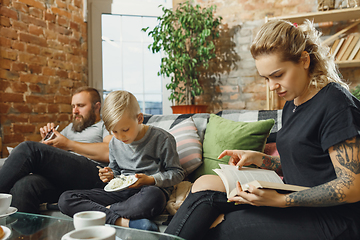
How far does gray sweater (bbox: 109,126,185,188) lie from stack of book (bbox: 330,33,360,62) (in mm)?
1941

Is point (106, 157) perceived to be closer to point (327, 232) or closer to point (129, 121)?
point (129, 121)

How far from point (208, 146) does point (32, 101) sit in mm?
1694

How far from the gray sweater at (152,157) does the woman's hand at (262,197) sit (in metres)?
0.52

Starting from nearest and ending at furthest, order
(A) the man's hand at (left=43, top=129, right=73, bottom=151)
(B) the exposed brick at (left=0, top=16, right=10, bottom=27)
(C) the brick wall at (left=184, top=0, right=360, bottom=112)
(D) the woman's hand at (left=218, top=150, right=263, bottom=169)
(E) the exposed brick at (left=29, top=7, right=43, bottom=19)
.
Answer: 1. (D) the woman's hand at (left=218, top=150, right=263, bottom=169)
2. (A) the man's hand at (left=43, top=129, right=73, bottom=151)
3. (B) the exposed brick at (left=0, top=16, right=10, bottom=27)
4. (E) the exposed brick at (left=29, top=7, right=43, bottom=19)
5. (C) the brick wall at (left=184, top=0, right=360, bottom=112)

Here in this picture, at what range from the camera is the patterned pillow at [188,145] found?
154 centimetres

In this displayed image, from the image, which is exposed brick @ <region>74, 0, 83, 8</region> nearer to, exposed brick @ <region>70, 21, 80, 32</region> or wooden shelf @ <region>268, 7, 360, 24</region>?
exposed brick @ <region>70, 21, 80, 32</region>

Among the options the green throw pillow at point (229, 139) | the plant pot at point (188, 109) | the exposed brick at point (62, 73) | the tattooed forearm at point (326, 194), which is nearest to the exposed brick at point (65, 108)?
the exposed brick at point (62, 73)

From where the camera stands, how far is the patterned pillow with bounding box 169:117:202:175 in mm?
1539

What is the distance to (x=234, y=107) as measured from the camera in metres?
3.08

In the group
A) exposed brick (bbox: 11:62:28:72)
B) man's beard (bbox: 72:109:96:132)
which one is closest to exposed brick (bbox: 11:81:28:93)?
exposed brick (bbox: 11:62:28:72)

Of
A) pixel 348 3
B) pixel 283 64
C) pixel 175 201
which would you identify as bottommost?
pixel 175 201

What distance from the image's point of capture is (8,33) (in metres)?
2.22

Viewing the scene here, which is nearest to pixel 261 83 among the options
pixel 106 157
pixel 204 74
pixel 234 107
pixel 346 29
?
pixel 234 107

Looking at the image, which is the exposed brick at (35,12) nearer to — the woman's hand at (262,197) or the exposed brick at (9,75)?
the exposed brick at (9,75)
